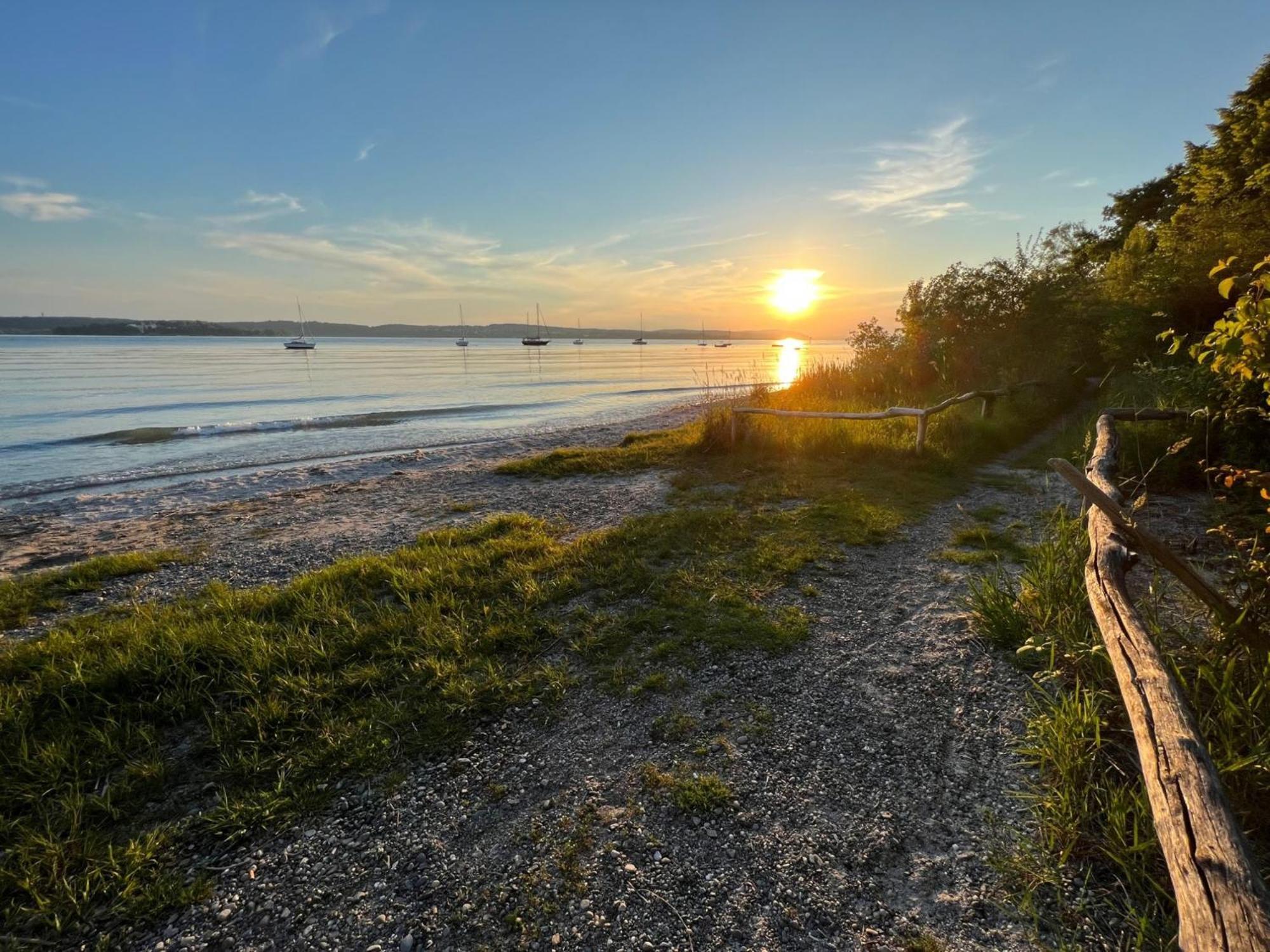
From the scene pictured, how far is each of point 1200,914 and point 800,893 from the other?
145cm

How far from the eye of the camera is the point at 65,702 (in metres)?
3.88

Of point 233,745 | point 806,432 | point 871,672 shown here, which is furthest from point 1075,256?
point 233,745

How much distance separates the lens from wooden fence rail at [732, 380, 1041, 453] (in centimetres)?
1053

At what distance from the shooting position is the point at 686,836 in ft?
9.65

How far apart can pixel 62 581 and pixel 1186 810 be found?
9.88 metres

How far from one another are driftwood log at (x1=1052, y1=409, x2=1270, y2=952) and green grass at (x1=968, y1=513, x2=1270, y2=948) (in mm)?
355

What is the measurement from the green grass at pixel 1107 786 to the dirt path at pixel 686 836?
0.19 m

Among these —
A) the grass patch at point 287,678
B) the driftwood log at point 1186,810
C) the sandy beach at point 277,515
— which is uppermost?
the driftwood log at point 1186,810

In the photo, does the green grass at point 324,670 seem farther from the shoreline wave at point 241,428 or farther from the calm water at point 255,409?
the shoreline wave at point 241,428

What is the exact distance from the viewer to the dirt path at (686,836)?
248 cm

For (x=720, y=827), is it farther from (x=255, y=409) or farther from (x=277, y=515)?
(x=255, y=409)

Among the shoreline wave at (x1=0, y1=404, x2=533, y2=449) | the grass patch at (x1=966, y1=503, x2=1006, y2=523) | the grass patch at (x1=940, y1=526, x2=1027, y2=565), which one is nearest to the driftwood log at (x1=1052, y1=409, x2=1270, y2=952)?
the grass patch at (x1=940, y1=526, x2=1027, y2=565)

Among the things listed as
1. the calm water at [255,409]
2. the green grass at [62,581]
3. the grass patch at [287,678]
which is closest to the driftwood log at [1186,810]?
the grass patch at [287,678]

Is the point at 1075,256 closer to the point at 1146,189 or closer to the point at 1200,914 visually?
the point at 1146,189
